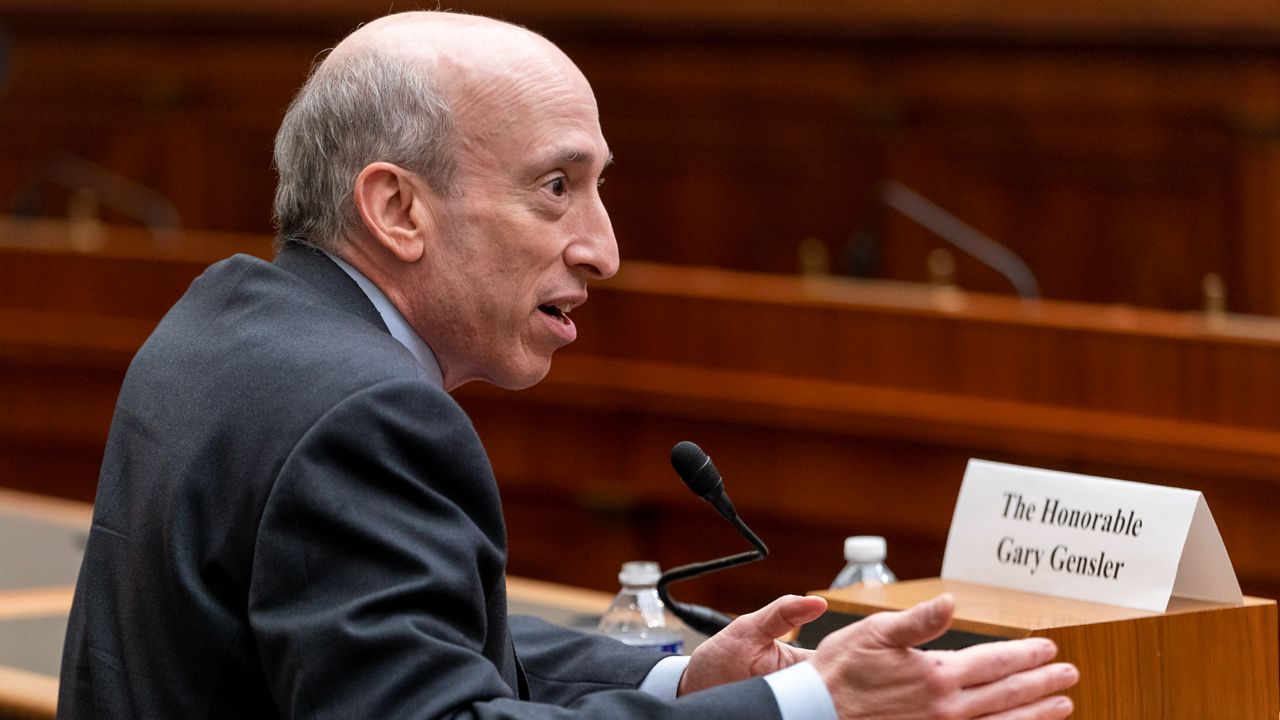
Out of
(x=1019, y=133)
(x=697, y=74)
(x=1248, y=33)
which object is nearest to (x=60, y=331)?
(x=697, y=74)

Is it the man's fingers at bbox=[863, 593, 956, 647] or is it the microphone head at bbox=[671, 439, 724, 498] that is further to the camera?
the microphone head at bbox=[671, 439, 724, 498]

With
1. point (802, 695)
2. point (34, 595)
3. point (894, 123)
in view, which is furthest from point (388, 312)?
point (894, 123)

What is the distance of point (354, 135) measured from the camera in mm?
1754

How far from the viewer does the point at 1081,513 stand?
188cm

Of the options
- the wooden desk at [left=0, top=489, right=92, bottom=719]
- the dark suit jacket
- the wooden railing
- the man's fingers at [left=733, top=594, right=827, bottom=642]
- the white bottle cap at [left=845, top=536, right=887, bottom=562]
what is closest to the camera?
the dark suit jacket

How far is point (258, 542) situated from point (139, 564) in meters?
0.22

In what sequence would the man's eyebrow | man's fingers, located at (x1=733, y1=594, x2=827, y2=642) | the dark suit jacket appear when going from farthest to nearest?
1. the man's eyebrow
2. man's fingers, located at (x1=733, y1=594, x2=827, y2=642)
3. the dark suit jacket

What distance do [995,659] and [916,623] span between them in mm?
101

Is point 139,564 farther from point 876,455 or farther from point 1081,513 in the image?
point 876,455

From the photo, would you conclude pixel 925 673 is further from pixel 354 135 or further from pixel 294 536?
pixel 354 135

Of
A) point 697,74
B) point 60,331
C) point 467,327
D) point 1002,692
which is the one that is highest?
point 697,74

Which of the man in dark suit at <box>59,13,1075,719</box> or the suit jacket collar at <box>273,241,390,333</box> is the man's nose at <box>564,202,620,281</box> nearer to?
the man in dark suit at <box>59,13,1075,719</box>

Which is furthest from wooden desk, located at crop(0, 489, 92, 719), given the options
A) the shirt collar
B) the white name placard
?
the white name placard

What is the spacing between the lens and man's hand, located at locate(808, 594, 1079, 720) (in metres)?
1.44
